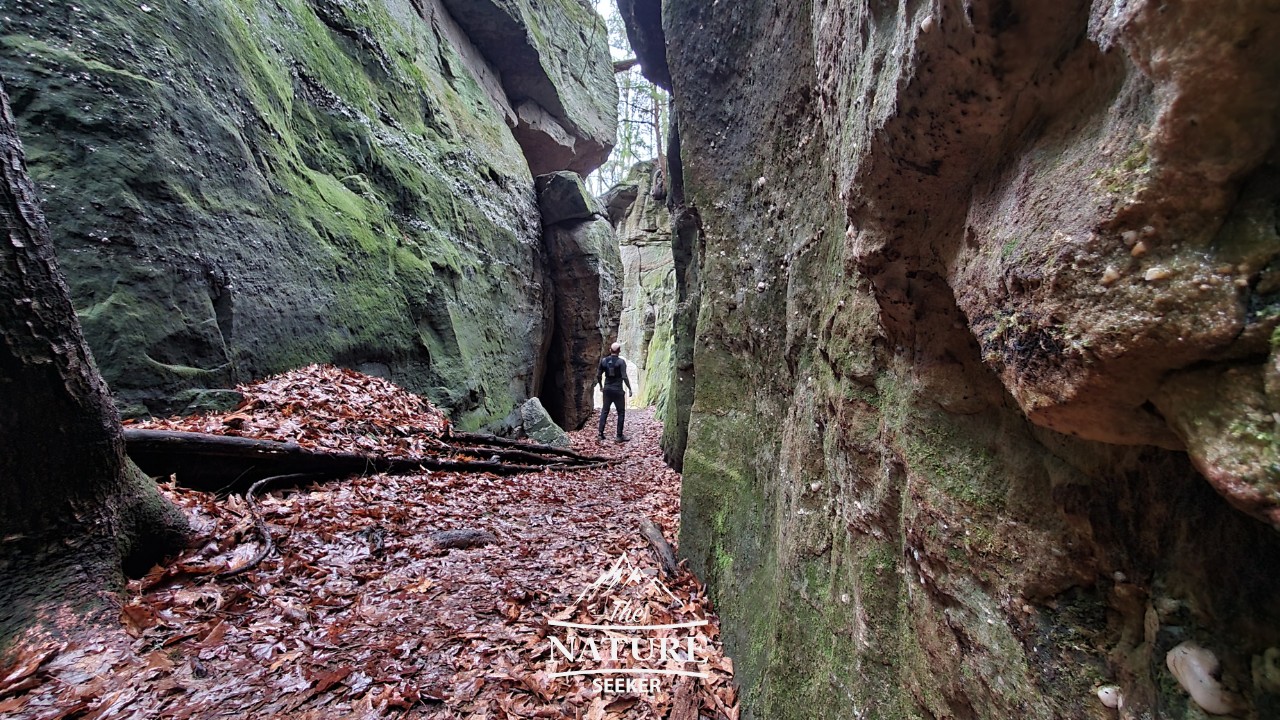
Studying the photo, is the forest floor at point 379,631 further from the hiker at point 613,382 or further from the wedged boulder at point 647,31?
the hiker at point 613,382

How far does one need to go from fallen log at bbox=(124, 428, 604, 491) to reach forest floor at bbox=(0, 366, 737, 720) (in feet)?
0.65

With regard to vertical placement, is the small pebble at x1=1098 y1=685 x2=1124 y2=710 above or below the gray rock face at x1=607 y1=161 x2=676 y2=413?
below

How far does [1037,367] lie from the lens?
100 cm

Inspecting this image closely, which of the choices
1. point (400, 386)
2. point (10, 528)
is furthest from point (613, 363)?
point (10, 528)

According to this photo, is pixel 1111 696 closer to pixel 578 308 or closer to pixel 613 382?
pixel 613 382

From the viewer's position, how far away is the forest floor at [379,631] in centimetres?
237

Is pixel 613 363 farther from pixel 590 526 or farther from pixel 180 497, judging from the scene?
pixel 180 497

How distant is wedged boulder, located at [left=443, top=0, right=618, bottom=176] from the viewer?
13.5m

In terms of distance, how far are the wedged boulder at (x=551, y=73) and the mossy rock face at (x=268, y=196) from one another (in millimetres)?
2420

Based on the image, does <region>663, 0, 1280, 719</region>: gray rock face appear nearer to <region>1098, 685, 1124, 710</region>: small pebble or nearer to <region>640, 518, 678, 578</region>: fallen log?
<region>1098, 685, 1124, 710</region>: small pebble

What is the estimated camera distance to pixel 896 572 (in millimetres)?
1714

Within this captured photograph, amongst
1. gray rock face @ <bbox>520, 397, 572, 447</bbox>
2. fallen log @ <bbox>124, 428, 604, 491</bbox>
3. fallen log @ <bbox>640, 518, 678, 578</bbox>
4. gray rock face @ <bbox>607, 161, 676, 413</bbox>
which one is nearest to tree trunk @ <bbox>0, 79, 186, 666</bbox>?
fallen log @ <bbox>124, 428, 604, 491</bbox>

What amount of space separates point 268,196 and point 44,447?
4.78 meters

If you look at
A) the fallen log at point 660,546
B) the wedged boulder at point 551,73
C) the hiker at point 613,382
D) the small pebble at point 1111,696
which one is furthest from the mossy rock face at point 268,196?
the small pebble at point 1111,696
